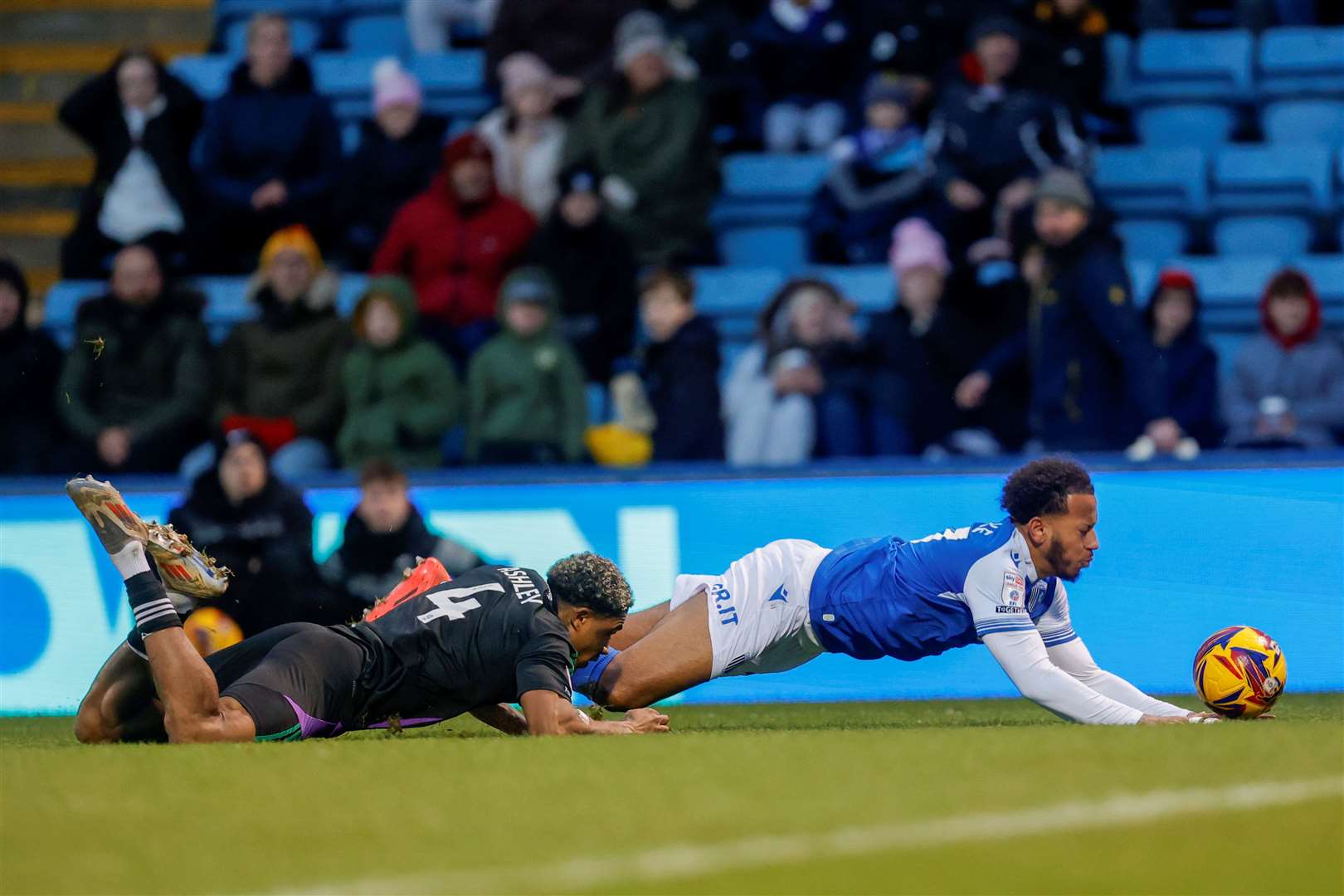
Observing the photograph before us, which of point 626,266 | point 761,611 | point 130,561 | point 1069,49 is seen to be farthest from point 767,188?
point 130,561

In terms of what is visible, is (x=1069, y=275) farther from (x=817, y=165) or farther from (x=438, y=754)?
(x=438, y=754)

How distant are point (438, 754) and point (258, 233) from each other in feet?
25.4

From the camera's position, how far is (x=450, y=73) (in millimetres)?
14195

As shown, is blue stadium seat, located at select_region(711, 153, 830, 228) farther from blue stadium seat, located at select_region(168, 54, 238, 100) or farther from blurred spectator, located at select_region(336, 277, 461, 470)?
blue stadium seat, located at select_region(168, 54, 238, 100)

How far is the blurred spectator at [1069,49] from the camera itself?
12.6 meters

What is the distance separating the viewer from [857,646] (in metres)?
7.71

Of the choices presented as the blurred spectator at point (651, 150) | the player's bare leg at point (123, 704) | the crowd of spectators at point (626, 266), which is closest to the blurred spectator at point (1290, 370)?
the crowd of spectators at point (626, 266)

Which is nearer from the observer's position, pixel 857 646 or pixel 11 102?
pixel 857 646

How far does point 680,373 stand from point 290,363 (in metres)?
2.34

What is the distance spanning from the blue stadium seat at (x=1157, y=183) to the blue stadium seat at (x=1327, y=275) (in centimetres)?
88

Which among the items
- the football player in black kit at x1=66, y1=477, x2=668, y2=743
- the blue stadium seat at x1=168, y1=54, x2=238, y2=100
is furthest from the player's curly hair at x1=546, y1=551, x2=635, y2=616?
the blue stadium seat at x1=168, y1=54, x2=238, y2=100

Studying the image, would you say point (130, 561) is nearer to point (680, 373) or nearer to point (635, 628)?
point (635, 628)

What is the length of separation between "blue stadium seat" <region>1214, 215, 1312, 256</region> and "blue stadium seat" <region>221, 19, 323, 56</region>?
22.0 ft

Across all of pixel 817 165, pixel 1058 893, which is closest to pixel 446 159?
pixel 817 165
